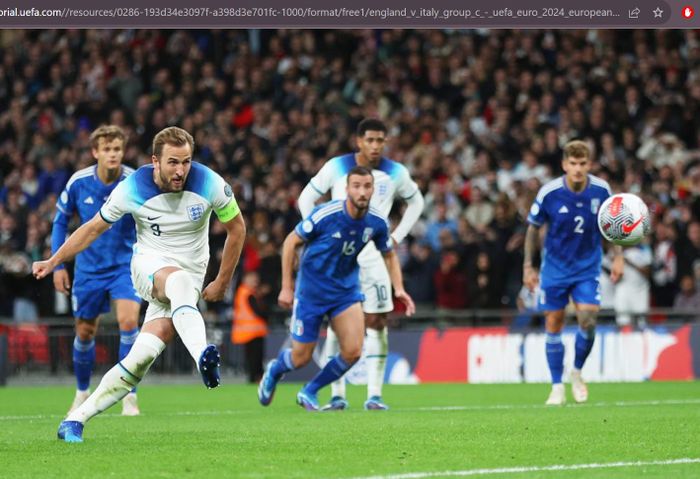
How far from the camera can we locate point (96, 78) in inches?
1032

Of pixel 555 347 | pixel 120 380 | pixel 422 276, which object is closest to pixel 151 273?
pixel 120 380

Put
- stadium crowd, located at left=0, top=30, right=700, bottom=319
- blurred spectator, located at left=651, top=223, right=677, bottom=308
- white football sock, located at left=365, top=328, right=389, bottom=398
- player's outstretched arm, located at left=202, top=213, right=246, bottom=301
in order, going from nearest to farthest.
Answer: player's outstretched arm, located at left=202, top=213, right=246, bottom=301, white football sock, located at left=365, top=328, right=389, bottom=398, blurred spectator, located at left=651, top=223, right=677, bottom=308, stadium crowd, located at left=0, top=30, right=700, bottom=319

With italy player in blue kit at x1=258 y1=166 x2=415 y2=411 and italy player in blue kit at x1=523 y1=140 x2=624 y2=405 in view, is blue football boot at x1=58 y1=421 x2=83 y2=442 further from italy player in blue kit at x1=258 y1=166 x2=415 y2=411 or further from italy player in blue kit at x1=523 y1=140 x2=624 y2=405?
italy player in blue kit at x1=523 y1=140 x2=624 y2=405

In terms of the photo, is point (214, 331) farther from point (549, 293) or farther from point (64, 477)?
point (64, 477)

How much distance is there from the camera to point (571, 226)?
13.8 meters

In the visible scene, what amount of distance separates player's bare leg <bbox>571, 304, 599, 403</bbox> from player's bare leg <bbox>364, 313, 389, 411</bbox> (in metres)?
1.90

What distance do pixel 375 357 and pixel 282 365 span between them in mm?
1269

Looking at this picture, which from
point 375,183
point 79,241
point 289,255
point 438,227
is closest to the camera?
point 79,241

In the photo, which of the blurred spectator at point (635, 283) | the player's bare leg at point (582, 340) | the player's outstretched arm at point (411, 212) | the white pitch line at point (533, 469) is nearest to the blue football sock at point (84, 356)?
the player's outstretched arm at point (411, 212)

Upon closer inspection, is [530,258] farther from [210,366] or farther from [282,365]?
[210,366]

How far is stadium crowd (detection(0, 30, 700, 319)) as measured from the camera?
20875 millimetres

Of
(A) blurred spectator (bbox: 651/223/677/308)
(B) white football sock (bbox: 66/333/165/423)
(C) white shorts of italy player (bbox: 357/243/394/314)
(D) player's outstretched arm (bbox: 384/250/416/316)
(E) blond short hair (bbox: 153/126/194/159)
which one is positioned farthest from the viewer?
(A) blurred spectator (bbox: 651/223/677/308)

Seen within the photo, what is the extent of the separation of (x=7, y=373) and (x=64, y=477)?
13.4m

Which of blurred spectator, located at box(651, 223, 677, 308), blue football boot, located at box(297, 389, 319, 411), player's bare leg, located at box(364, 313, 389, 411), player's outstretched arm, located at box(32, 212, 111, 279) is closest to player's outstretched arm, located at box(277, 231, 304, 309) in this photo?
blue football boot, located at box(297, 389, 319, 411)
